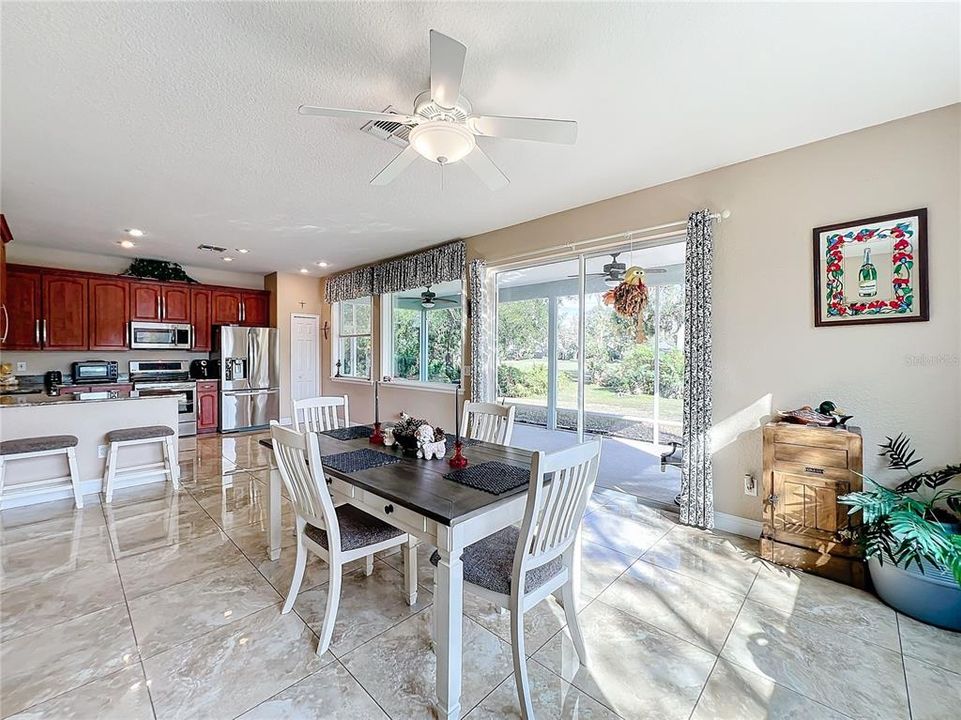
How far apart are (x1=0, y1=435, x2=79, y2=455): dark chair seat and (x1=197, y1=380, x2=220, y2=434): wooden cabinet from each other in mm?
2674

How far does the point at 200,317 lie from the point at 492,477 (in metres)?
6.48

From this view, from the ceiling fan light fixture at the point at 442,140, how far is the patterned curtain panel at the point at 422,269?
113 inches

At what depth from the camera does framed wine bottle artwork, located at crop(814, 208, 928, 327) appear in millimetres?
2297

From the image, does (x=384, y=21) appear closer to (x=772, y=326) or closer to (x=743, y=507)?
(x=772, y=326)

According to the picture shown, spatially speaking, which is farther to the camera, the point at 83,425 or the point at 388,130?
the point at 83,425

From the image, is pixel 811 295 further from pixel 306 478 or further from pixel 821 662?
pixel 306 478

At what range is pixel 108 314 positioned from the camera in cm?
555

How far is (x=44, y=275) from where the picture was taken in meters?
5.10

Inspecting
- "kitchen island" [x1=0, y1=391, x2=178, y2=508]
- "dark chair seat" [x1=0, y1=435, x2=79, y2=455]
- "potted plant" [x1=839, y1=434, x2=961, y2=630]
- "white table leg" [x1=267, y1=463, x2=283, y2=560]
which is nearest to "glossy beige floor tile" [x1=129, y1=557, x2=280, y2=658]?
"white table leg" [x1=267, y1=463, x2=283, y2=560]

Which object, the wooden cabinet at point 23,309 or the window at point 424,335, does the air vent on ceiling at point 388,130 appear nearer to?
the window at point 424,335

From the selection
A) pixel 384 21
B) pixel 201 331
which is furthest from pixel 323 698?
pixel 201 331

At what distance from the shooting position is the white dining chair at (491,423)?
9.04ft

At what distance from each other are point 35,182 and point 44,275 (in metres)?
2.83

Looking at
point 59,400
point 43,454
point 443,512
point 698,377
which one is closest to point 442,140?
point 443,512
